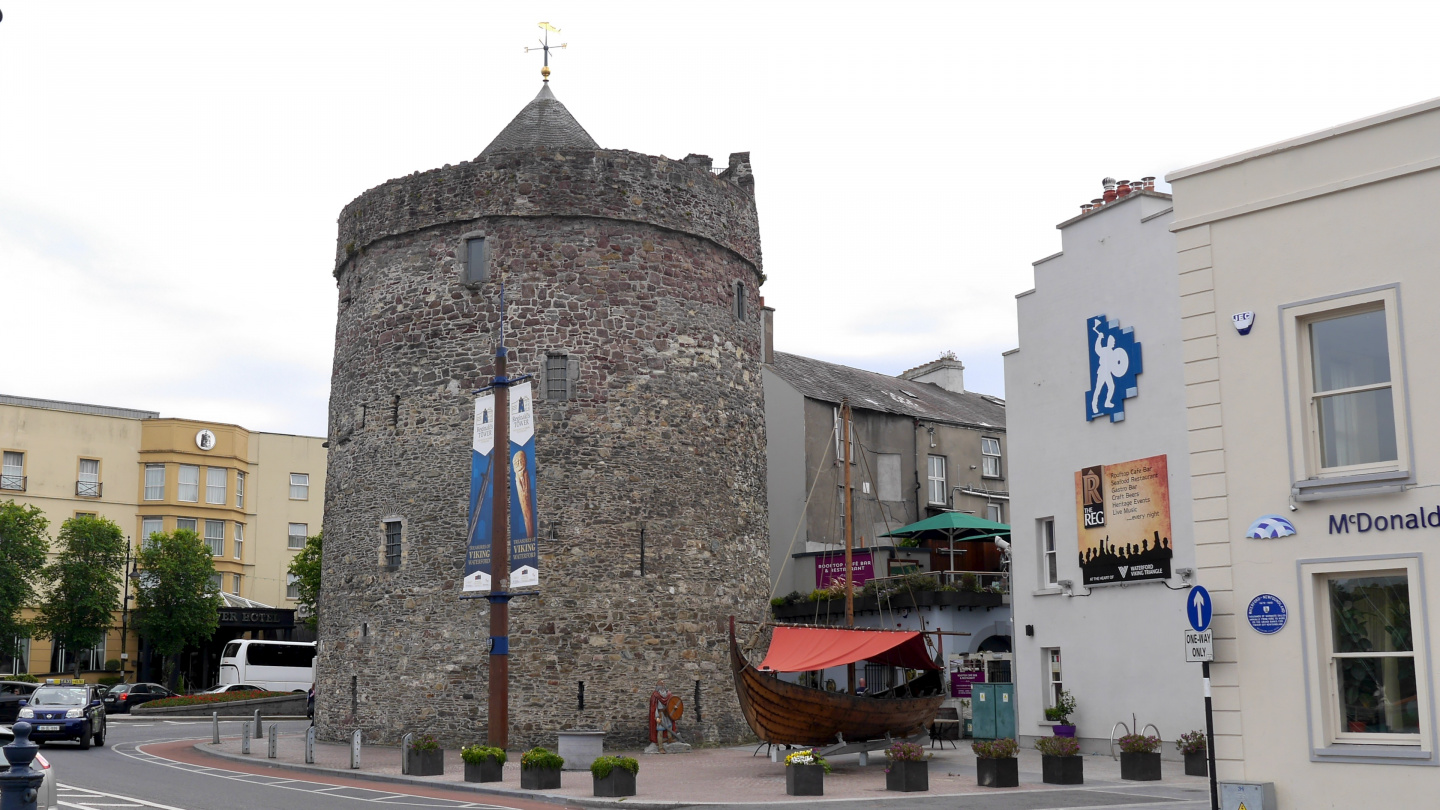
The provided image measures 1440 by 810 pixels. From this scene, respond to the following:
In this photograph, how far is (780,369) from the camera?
38.5m

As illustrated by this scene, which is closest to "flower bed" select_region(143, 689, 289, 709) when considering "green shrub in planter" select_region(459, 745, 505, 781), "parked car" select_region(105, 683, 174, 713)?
"parked car" select_region(105, 683, 174, 713)

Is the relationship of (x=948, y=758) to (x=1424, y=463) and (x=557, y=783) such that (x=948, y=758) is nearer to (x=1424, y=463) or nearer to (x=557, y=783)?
(x=557, y=783)

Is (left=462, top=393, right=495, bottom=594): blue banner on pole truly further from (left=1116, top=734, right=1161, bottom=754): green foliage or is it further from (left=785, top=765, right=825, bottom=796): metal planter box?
(left=1116, top=734, right=1161, bottom=754): green foliage

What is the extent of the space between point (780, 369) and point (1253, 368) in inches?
1049

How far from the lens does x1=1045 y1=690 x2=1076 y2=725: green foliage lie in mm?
23547

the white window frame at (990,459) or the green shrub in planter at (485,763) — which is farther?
the white window frame at (990,459)

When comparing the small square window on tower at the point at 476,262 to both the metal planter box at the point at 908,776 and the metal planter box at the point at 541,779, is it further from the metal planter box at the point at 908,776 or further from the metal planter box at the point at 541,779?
the metal planter box at the point at 908,776

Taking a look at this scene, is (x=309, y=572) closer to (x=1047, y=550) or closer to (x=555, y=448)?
(x=555, y=448)

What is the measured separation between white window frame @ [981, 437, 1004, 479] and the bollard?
3423 centimetres

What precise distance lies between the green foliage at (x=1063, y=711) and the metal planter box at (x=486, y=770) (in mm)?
10111

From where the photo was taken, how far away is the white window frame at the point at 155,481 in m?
56.6

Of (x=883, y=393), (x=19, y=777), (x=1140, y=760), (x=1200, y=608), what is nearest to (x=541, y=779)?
(x=1140, y=760)

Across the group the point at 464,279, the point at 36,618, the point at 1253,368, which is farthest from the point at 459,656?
the point at 36,618

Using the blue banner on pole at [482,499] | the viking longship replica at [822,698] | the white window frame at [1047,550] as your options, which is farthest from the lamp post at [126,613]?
the white window frame at [1047,550]
